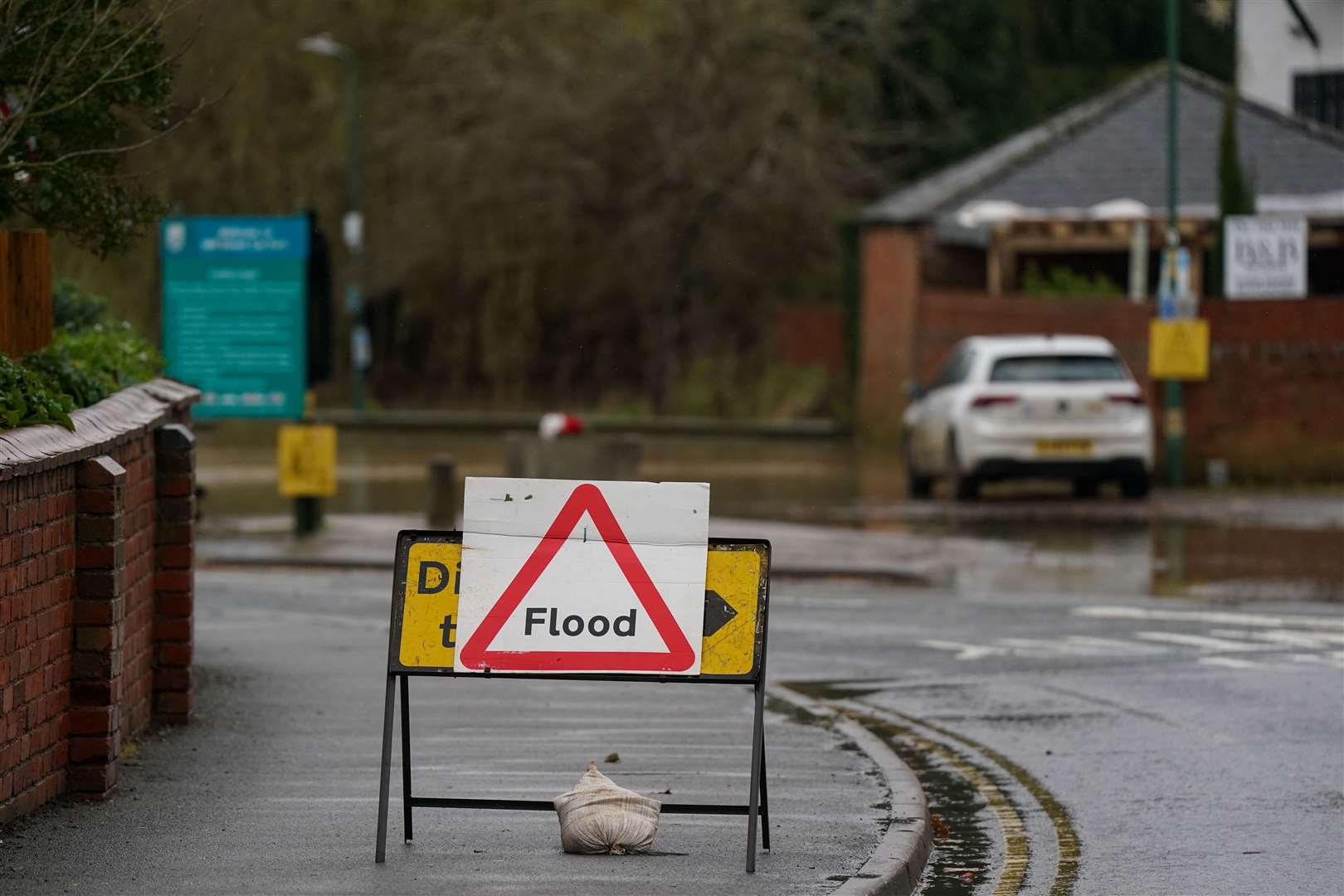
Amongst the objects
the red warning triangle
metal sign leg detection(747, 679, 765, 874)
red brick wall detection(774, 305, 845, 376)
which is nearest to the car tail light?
the red warning triangle

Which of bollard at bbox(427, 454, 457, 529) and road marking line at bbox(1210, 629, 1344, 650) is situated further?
bollard at bbox(427, 454, 457, 529)

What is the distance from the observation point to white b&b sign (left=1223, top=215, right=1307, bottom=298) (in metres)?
28.7

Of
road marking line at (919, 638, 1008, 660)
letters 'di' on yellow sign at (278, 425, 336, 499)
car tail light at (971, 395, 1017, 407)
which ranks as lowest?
road marking line at (919, 638, 1008, 660)

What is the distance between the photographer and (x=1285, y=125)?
121 ft

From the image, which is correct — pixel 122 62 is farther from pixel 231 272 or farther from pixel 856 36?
pixel 856 36

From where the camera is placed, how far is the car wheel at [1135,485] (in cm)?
2472

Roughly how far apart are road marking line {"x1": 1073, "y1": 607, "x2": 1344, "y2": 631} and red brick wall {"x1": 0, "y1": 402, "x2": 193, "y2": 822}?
7.54m

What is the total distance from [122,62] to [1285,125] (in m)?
29.1

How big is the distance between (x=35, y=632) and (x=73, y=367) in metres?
2.13

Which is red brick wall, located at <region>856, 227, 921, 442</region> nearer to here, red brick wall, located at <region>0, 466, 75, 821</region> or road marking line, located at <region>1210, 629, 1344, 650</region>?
road marking line, located at <region>1210, 629, 1344, 650</region>

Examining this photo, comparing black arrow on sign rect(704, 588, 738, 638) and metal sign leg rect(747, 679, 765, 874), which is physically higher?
black arrow on sign rect(704, 588, 738, 638)

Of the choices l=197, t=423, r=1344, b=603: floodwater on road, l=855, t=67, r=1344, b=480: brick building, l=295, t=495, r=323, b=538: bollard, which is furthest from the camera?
l=855, t=67, r=1344, b=480: brick building

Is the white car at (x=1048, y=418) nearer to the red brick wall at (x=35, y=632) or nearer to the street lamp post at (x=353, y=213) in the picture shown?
the red brick wall at (x=35, y=632)

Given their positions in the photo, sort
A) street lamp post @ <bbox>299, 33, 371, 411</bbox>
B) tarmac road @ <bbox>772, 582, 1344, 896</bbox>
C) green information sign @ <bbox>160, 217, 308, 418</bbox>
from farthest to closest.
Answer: street lamp post @ <bbox>299, 33, 371, 411</bbox>, green information sign @ <bbox>160, 217, 308, 418</bbox>, tarmac road @ <bbox>772, 582, 1344, 896</bbox>
